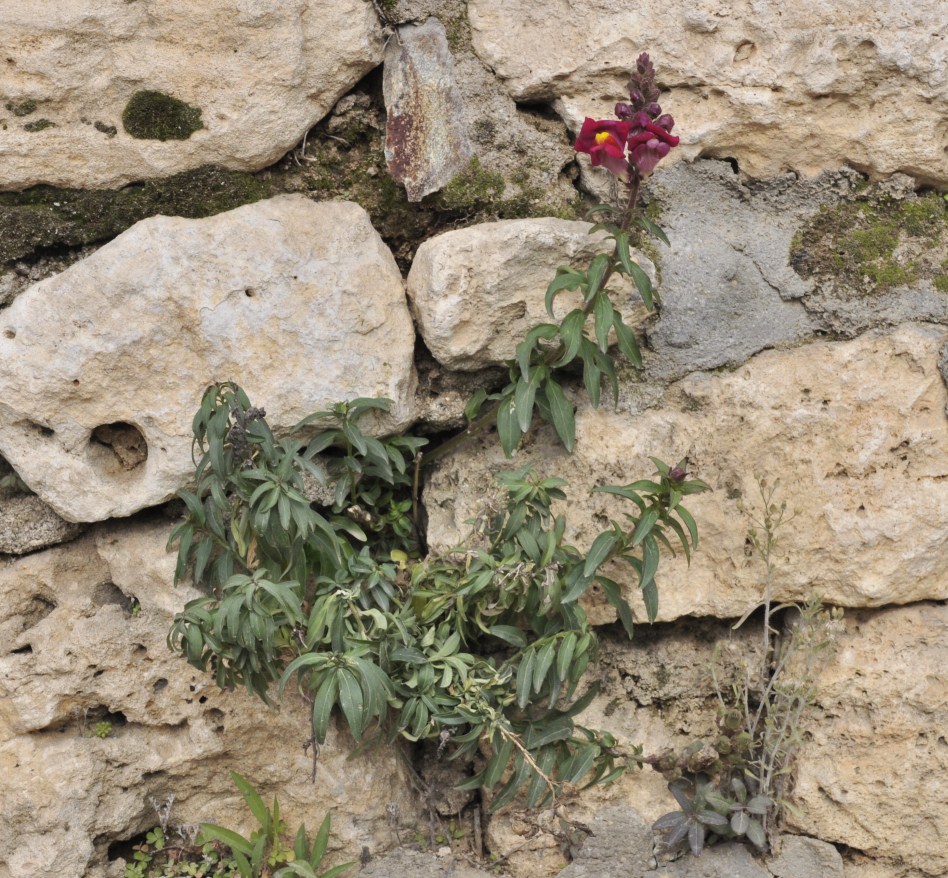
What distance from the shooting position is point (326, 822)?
3.18 meters

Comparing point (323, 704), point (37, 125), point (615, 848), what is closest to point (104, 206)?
point (37, 125)

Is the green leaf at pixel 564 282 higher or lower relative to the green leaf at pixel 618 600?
higher

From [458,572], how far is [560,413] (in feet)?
1.91

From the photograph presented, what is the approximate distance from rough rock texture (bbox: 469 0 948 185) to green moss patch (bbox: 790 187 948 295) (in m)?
0.11

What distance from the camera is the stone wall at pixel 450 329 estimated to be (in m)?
3.03

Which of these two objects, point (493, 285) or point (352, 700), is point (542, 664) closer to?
point (352, 700)

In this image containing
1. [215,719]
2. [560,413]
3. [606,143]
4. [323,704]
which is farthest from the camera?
[215,719]

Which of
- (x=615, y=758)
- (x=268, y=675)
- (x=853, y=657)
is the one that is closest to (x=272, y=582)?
(x=268, y=675)

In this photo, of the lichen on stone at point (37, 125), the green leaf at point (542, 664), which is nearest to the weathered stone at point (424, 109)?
the lichen on stone at point (37, 125)

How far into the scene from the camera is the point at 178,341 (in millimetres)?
3020

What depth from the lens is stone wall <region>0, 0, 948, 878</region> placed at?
9.93ft

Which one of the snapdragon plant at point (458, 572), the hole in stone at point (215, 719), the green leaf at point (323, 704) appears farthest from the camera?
the hole in stone at point (215, 719)

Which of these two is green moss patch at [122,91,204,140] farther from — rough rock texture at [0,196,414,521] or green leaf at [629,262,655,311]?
green leaf at [629,262,655,311]

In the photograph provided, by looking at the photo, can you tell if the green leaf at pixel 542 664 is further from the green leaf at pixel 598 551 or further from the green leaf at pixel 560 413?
the green leaf at pixel 560 413
